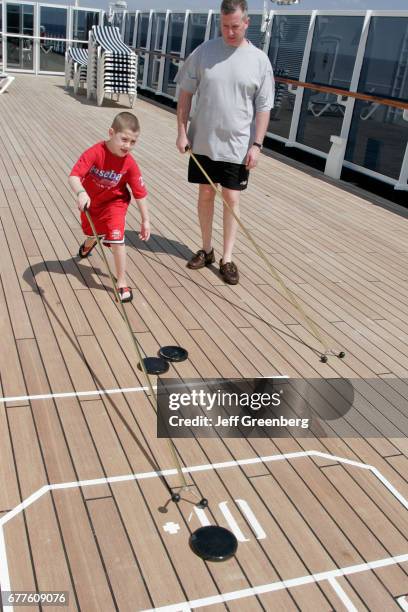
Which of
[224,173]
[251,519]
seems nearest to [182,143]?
Result: [224,173]

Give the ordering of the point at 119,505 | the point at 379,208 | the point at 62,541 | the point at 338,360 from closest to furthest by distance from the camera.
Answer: the point at 62,541, the point at 119,505, the point at 338,360, the point at 379,208

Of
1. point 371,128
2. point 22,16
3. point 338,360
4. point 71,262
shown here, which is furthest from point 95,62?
point 338,360

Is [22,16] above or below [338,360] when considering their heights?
above

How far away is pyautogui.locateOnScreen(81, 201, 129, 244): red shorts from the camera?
3469 millimetres

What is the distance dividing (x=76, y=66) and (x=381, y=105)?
8263 mm

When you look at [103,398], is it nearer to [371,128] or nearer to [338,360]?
[338,360]

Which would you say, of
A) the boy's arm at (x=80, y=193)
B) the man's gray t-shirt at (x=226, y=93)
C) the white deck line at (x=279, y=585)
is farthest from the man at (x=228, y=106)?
the white deck line at (x=279, y=585)

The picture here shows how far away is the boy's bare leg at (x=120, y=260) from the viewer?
346 centimetres

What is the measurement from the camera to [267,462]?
2.38 m

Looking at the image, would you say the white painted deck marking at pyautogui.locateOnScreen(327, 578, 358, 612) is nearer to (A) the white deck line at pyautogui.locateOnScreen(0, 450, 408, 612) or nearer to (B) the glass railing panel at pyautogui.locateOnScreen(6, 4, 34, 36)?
(A) the white deck line at pyautogui.locateOnScreen(0, 450, 408, 612)

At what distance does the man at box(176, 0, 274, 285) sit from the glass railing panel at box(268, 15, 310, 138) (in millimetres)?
→ 5670

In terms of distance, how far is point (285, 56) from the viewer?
9.38 metres

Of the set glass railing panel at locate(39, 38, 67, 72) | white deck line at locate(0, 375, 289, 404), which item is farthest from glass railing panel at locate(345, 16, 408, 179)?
glass railing panel at locate(39, 38, 67, 72)

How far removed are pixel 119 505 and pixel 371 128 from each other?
655 cm
